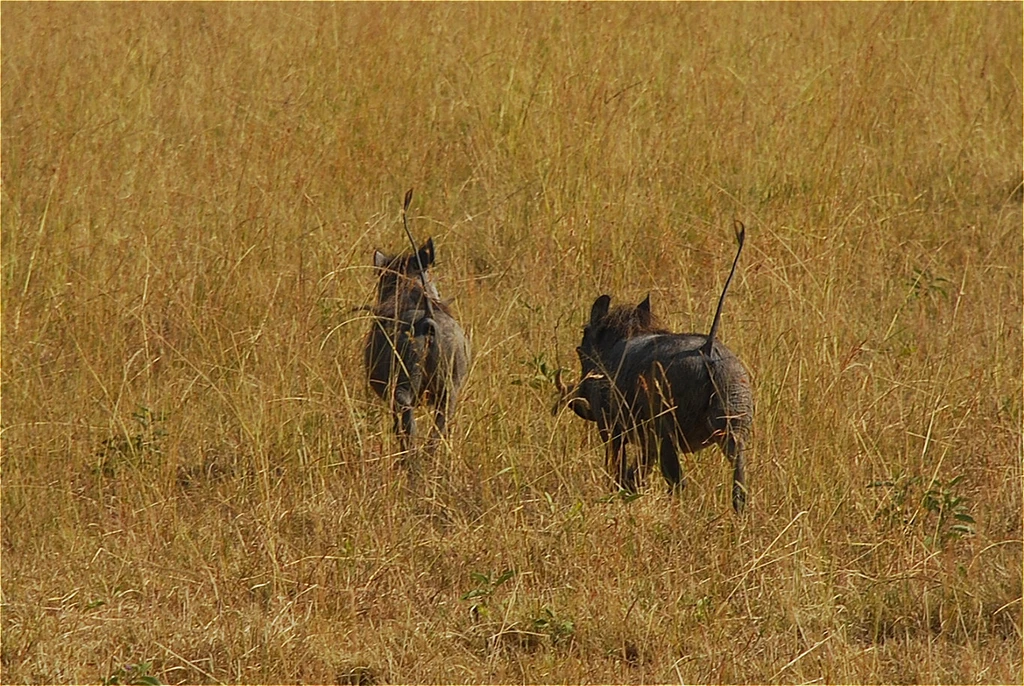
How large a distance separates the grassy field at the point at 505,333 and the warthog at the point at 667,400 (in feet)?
0.48

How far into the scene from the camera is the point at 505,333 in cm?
489

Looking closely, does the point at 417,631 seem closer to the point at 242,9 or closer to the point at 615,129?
the point at 615,129

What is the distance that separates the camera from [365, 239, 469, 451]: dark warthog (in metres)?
4.27

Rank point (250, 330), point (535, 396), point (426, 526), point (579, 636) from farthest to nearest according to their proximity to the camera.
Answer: point (250, 330)
point (535, 396)
point (426, 526)
point (579, 636)

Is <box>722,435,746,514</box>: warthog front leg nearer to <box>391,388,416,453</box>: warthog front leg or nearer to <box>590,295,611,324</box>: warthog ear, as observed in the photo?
<box>590,295,611,324</box>: warthog ear

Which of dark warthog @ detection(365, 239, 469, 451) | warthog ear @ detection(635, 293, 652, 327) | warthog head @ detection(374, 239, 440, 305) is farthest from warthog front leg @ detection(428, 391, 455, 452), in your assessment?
warthog ear @ detection(635, 293, 652, 327)

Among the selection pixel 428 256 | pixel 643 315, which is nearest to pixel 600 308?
pixel 643 315

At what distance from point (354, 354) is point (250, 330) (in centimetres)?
40

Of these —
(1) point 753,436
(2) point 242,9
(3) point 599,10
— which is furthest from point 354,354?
(2) point 242,9

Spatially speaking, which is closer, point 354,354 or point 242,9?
point 354,354

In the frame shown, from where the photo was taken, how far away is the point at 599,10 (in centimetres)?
841

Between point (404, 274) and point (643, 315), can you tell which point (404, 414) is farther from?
point (643, 315)

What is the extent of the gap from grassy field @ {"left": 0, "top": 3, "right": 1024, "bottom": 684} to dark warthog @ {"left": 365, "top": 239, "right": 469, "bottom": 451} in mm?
Answer: 113

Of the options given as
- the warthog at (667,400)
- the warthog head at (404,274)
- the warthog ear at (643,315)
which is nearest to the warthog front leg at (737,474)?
the warthog at (667,400)
